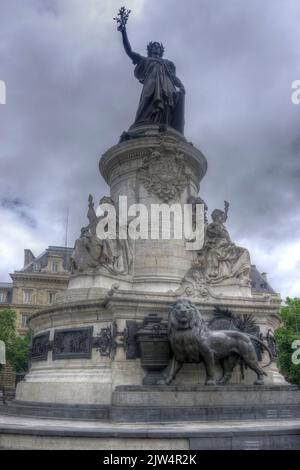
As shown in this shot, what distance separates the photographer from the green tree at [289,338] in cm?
3816

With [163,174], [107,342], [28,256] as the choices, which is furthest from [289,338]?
[28,256]

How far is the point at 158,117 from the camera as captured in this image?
851 inches

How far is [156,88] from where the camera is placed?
2173 cm

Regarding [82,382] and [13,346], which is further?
[13,346]

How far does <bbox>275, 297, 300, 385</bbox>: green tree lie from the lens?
38.2 meters

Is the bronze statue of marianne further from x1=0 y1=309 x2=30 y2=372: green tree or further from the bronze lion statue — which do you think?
x1=0 y1=309 x2=30 y2=372: green tree

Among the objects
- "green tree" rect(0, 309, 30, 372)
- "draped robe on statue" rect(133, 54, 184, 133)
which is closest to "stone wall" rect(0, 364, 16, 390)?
"green tree" rect(0, 309, 30, 372)

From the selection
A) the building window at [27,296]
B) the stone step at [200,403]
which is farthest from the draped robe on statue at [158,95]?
the building window at [27,296]

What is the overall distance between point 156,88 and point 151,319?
12.0 m

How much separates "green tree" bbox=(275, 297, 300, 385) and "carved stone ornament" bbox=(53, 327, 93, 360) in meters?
26.5

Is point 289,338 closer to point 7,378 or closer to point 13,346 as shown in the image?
point 13,346
